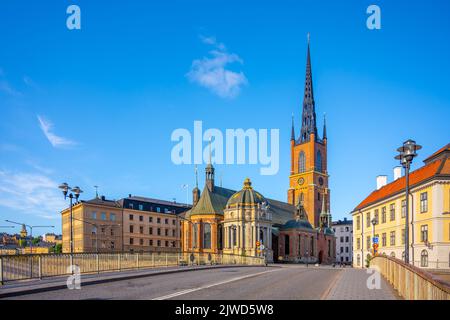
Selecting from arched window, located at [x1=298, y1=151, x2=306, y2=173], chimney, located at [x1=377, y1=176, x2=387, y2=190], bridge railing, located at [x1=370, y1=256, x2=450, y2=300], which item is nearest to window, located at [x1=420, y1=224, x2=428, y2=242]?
chimney, located at [x1=377, y1=176, x2=387, y2=190]

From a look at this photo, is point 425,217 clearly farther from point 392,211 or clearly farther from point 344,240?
point 344,240

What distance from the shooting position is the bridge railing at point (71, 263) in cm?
1440

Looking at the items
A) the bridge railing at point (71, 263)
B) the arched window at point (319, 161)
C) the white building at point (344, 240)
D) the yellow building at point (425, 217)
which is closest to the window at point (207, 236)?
the yellow building at point (425, 217)

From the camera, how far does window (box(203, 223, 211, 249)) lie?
76562mm

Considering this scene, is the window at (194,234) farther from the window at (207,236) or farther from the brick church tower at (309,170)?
the brick church tower at (309,170)

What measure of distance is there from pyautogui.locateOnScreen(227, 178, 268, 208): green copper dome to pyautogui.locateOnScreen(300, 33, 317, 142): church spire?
141 feet

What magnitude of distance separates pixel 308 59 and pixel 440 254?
343 feet

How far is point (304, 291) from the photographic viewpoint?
14234 mm

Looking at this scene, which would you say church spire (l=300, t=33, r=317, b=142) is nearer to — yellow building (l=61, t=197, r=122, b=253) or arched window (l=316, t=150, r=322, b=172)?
arched window (l=316, t=150, r=322, b=172)

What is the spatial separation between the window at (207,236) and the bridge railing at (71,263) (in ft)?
153

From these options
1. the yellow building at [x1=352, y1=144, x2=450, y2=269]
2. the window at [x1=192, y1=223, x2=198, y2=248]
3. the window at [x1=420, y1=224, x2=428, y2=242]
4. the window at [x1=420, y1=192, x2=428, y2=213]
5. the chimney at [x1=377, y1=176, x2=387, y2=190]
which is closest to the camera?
the yellow building at [x1=352, y1=144, x2=450, y2=269]
